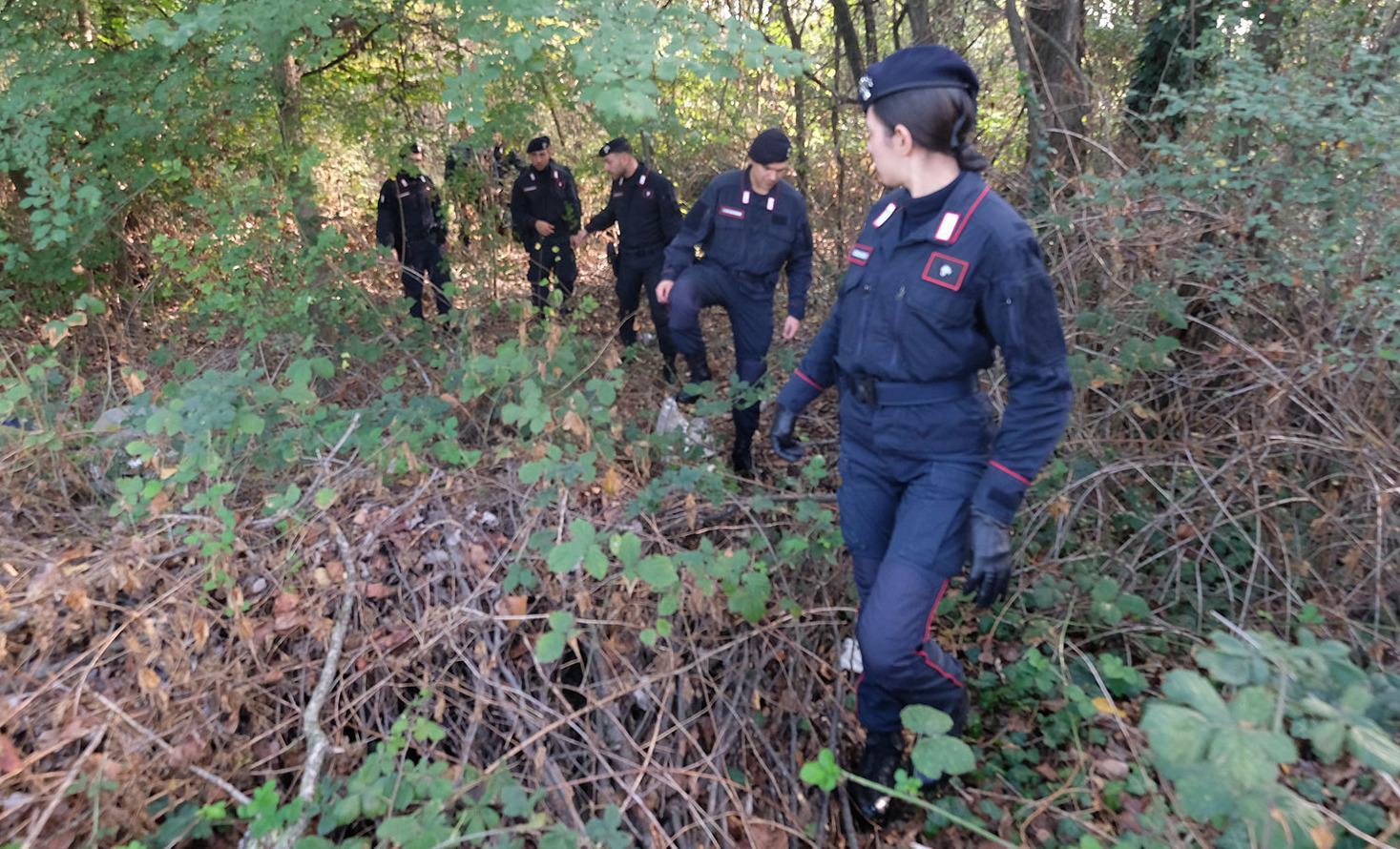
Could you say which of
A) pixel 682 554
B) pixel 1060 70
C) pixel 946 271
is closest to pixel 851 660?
pixel 682 554

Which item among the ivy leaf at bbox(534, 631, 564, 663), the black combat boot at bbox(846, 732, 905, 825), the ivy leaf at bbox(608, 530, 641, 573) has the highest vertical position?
the ivy leaf at bbox(608, 530, 641, 573)

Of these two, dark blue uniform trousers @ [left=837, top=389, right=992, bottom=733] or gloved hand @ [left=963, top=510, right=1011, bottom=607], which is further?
→ dark blue uniform trousers @ [left=837, top=389, right=992, bottom=733]

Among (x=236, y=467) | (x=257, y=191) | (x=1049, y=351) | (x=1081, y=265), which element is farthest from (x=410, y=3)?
(x=1049, y=351)

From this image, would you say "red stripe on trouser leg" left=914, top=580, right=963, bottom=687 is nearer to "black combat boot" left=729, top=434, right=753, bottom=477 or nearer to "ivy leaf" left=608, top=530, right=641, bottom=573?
"ivy leaf" left=608, top=530, right=641, bottom=573

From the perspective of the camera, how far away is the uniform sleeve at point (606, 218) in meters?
6.05

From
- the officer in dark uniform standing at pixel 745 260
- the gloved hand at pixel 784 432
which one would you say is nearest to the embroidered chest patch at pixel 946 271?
the gloved hand at pixel 784 432

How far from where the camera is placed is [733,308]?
4512 millimetres

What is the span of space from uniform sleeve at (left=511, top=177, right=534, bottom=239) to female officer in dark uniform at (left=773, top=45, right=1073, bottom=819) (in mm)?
4539

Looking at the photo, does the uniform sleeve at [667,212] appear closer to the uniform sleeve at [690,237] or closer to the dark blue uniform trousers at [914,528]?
the uniform sleeve at [690,237]

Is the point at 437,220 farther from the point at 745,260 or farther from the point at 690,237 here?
the point at 745,260

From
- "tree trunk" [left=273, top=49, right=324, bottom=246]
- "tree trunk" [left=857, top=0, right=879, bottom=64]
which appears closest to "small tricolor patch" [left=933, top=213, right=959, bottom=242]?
"tree trunk" [left=273, top=49, right=324, bottom=246]

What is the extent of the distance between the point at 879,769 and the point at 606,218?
4681mm

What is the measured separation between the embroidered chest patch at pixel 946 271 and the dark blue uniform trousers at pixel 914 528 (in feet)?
1.06

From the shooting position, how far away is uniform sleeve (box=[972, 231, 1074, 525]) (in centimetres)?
202
